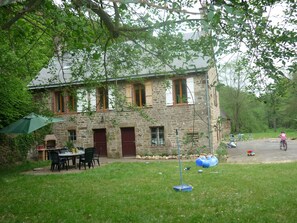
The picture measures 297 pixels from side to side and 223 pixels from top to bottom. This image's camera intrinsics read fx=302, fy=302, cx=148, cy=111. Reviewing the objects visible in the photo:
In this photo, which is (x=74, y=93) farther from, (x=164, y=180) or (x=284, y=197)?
(x=284, y=197)

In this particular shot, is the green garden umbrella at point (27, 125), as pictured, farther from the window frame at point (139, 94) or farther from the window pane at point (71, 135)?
the window pane at point (71, 135)

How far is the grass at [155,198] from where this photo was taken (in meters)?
5.82

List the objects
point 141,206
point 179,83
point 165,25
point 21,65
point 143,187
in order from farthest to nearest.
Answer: point 179,83, point 21,65, point 143,187, point 141,206, point 165,25

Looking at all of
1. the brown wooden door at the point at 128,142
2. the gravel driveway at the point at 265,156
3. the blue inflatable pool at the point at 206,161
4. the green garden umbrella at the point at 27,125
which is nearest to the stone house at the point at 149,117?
the brown wooden door at the point at 128,142

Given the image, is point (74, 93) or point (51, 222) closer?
point (51, 222)

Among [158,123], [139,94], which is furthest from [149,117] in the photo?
[139,94]

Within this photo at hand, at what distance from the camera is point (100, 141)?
19547 millimetres

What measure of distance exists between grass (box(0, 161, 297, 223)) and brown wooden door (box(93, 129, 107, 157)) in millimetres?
8503

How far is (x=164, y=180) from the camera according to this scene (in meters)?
9.56

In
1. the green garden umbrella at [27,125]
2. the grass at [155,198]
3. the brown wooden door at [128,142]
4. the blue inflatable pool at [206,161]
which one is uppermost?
the green garden umbrella at [27,125]

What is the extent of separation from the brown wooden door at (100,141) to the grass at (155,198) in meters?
8.50

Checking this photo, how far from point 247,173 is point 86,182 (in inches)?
214

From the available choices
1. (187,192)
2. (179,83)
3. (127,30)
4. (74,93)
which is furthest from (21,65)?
(179,83)

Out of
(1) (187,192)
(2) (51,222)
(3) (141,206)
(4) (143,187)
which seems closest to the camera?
(2) (51,222)
